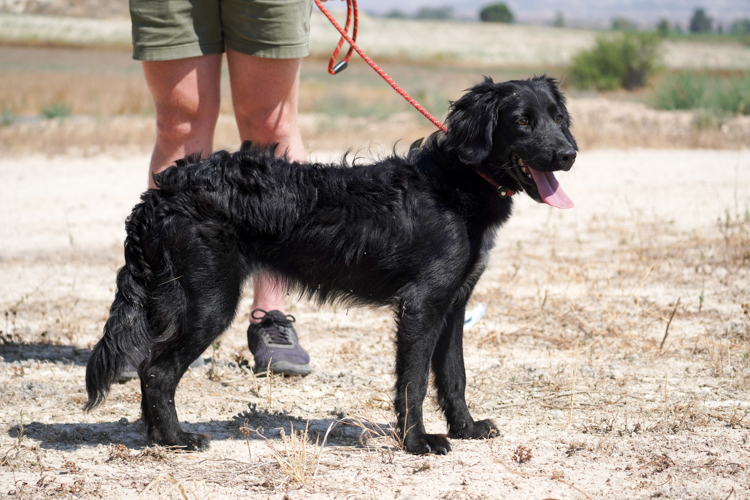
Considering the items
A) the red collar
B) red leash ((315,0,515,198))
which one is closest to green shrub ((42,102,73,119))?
red leash ((315,0,515,198))

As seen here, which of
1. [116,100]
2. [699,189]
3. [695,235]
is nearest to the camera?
[695,235]

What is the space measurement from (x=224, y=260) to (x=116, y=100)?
1497 cm

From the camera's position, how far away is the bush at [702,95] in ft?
42.3

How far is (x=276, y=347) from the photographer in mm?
3787

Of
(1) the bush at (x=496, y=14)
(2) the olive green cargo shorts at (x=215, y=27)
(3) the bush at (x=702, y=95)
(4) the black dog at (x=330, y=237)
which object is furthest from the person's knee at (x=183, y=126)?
(1) the bush at (x=496, y=14)

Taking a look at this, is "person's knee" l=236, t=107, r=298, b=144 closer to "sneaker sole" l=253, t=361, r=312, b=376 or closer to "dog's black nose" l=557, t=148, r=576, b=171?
"sneaker sole" l=253, t=361, r=312, b=376

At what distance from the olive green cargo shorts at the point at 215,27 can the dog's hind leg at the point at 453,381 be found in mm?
1590

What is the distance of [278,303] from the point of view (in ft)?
13.1

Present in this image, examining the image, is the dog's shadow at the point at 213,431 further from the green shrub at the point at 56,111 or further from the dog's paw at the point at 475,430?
the green shrub at the point at 56,111

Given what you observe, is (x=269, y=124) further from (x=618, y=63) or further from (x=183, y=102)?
(x=618, y=63)

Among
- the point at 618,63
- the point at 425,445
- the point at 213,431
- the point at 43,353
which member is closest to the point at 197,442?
the point at 213,431

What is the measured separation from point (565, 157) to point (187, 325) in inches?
66.8

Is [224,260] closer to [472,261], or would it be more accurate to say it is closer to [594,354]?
[472,261]

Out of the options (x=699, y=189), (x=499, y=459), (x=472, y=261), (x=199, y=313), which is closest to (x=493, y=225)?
(x=472, y=261)
